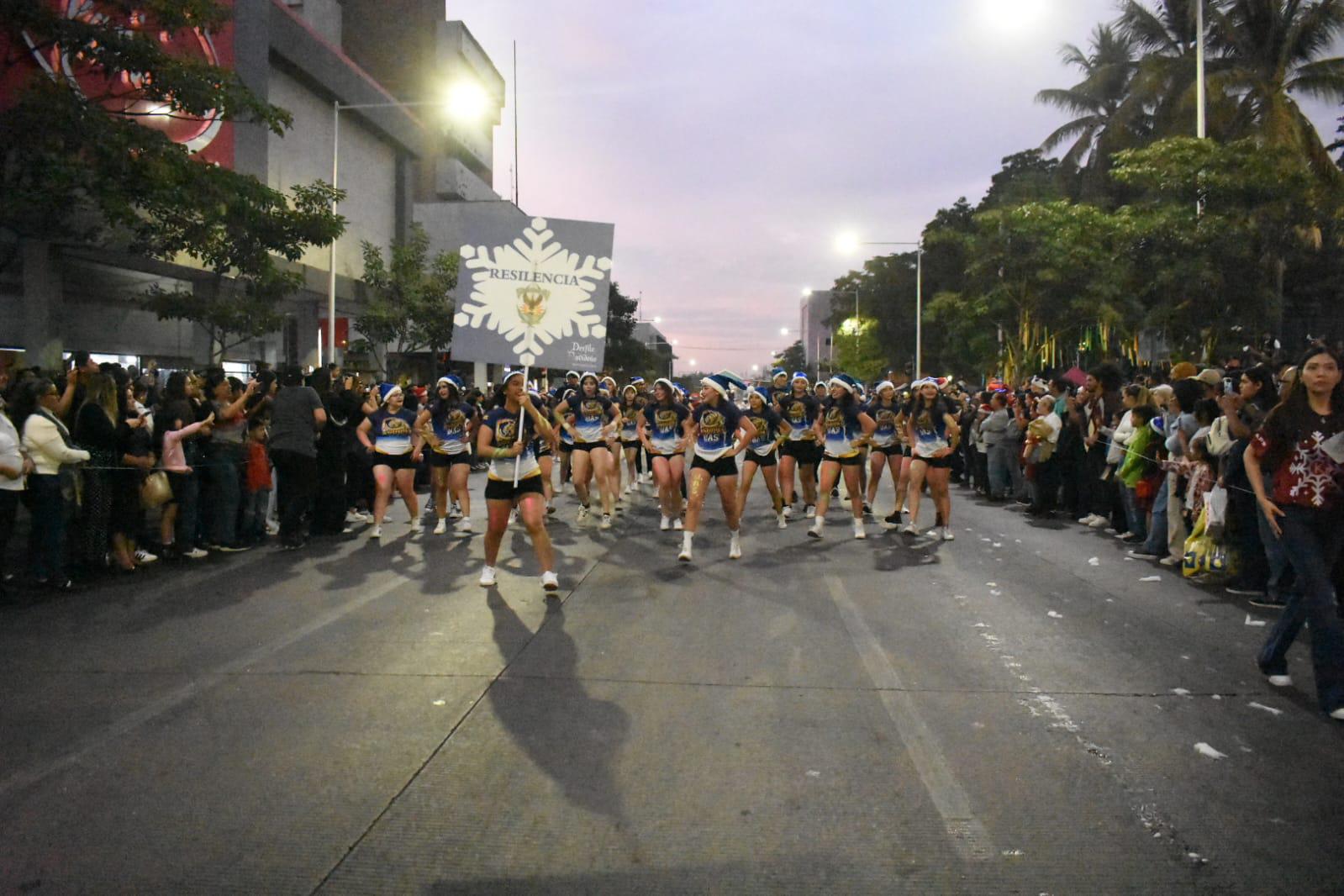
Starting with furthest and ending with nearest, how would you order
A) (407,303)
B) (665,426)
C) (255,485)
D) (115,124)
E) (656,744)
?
(407,303) < (115,124) < (665,426) < (255,485) < (656,744)

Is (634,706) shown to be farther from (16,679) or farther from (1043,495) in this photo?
(1043,495)

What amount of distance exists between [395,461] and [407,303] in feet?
68.3

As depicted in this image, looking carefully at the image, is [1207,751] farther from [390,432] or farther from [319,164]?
[319,164]

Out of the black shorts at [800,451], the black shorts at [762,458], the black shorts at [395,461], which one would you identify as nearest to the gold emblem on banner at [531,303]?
the black shorts at [395,461]

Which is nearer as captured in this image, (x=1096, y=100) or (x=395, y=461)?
(x=395, y=461)

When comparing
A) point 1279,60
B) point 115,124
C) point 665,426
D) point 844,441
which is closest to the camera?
point 665,426

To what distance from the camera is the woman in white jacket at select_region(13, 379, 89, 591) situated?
8.52 meters

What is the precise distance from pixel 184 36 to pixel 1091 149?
34144 millimetres

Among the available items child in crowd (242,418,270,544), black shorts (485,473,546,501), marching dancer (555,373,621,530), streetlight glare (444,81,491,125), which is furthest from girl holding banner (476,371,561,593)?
streetlight glare (444,81,491,125)

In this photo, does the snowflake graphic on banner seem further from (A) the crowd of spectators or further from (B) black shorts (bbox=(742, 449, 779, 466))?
(B) black shorts (bbox=(742, 449, 779, 466))

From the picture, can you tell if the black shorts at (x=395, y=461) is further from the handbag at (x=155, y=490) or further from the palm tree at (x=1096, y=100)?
the palm tree at (x=1096, y=100)

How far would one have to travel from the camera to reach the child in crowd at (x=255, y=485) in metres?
11.4

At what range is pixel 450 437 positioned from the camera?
12609 millimetres

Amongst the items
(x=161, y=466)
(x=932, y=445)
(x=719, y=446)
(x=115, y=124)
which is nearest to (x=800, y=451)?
(x=932, y=445)
